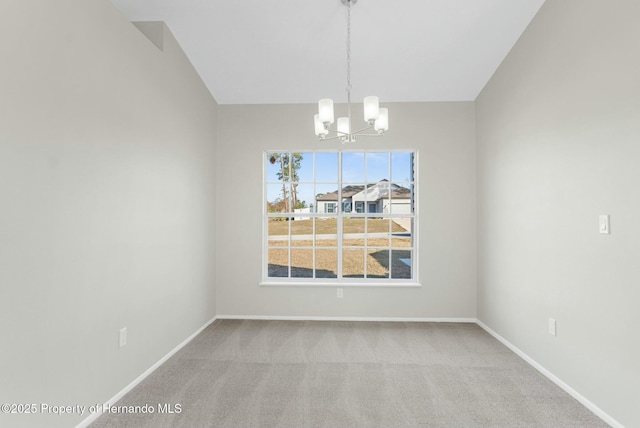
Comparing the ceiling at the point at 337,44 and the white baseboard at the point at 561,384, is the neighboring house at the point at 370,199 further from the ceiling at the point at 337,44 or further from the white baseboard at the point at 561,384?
the white baseboard at the point at 561,384

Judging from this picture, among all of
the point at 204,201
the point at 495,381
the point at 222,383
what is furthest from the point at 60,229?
the point at 495,381

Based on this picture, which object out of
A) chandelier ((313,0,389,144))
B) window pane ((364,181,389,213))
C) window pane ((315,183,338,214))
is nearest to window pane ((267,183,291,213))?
window pane ((315,183,338,214))

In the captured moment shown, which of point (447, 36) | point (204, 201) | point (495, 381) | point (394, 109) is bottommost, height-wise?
point (495, 381)

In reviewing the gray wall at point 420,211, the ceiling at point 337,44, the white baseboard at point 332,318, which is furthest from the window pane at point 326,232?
the ceiling at point 337,44

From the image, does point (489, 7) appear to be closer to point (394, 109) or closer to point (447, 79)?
point (447, 79)

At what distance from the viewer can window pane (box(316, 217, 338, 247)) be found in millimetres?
4648

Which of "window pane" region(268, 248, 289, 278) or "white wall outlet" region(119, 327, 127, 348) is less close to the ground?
"window pane" region(268, 248, 289, 278)

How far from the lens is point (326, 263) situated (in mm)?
4656

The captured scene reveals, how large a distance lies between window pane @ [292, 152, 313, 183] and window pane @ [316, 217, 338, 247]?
1.84ft

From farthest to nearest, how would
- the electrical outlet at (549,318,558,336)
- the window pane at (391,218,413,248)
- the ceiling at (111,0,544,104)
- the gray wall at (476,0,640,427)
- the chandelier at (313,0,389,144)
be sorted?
the window pane at (391,218,413,248)
the ceiling at (111,0,544,104)
the electrical outlet at (549,318,558,336)
the chandelier at (313,0,389,144)
the gray wall at (476,0,640,427)

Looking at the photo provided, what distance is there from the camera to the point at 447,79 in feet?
13.4

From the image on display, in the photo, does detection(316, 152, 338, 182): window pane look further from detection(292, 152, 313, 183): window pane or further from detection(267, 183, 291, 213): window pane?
detection(267, 183, 291, 213): window pane

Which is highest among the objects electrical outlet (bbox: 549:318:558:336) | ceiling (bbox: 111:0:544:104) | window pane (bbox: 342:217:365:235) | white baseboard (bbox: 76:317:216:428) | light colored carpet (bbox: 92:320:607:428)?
ceiling (bbox: 111:0:544:104)

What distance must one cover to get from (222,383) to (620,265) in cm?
276
